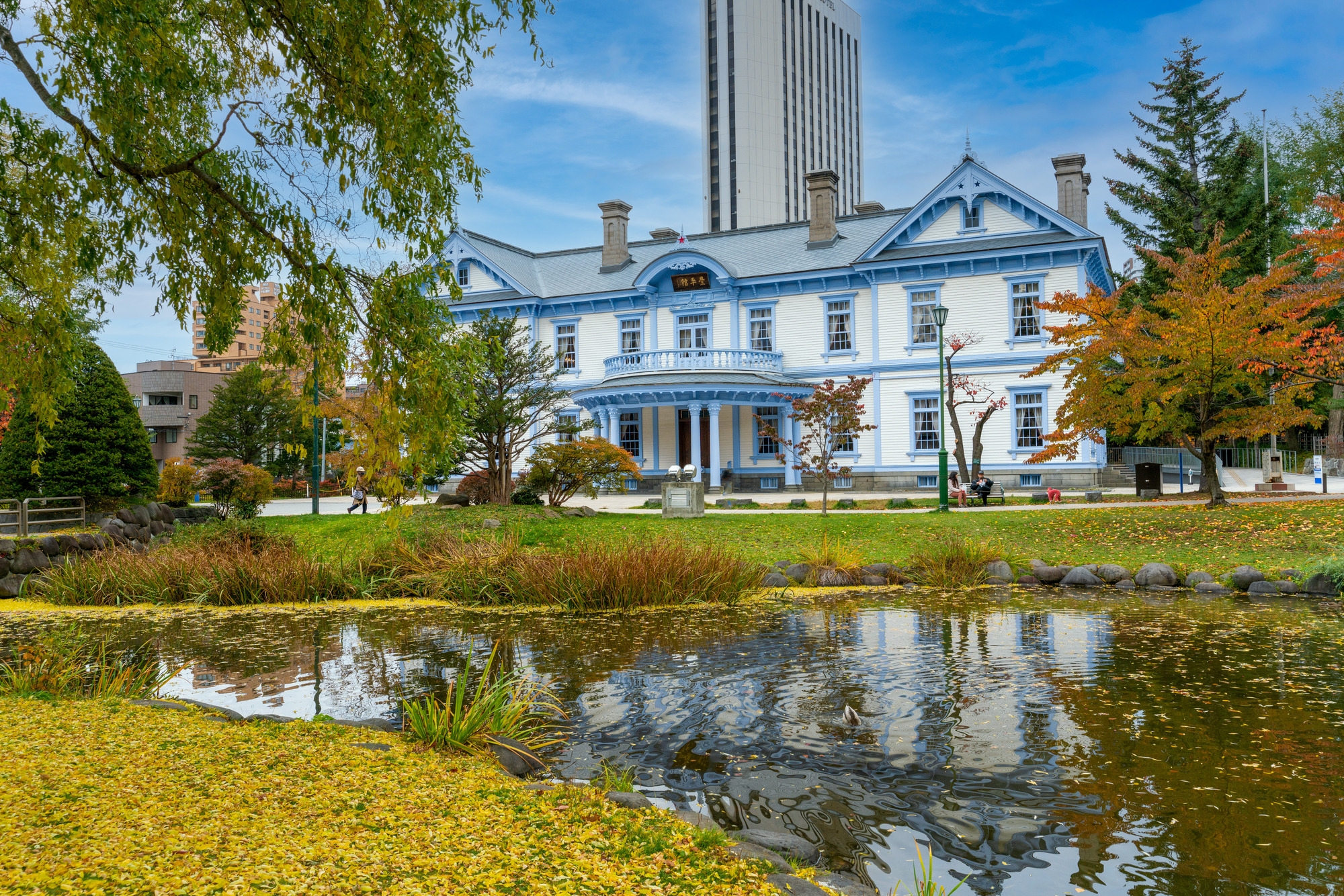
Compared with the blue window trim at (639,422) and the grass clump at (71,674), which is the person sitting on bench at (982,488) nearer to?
the blue window trim at (639,422)

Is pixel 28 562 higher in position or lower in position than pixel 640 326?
lower

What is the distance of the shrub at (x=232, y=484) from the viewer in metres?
20.5

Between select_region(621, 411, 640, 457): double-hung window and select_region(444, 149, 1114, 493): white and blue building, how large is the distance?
8cm

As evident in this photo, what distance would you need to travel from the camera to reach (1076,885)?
12.6ft

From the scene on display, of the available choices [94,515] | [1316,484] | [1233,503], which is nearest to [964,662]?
[1233,503]

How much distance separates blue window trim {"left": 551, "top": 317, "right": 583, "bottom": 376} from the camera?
117ft

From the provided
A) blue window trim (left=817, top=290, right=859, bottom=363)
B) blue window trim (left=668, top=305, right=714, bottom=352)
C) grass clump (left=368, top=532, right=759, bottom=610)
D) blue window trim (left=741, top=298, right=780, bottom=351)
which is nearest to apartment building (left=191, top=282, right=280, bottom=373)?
blue window trim (left=668, top=305, right=714, bottom=352)

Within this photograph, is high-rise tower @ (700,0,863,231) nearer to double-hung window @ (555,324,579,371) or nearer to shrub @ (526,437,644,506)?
double-hung window @ (555,324,579,371)

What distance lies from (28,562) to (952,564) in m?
14.5

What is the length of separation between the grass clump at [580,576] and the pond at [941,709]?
1.59 feet

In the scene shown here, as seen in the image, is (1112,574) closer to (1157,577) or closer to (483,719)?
(1157,577)

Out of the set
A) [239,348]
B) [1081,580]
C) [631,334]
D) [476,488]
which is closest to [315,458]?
[476,488]

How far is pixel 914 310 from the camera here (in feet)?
98.7

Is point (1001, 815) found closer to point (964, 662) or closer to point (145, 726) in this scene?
point (964, 662)
